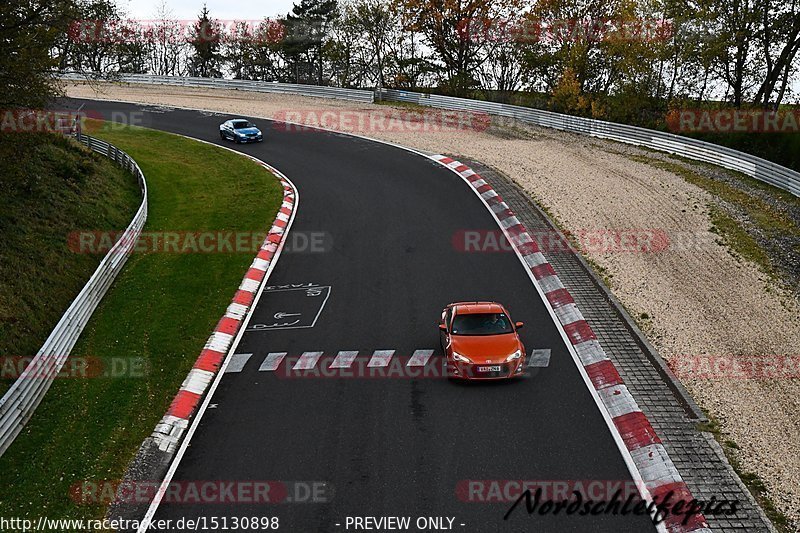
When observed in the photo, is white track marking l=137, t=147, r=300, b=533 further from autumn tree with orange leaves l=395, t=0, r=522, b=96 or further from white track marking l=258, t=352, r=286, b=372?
autumn tree with orange leaves l=395, t=0, r=522, b=96

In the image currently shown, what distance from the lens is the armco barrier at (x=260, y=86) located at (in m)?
48.1

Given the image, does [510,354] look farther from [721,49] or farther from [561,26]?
[561,26]

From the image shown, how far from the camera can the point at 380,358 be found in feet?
47.8

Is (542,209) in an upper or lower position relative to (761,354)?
upper

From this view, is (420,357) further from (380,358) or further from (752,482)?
(752,482)

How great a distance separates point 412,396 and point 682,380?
550 centimetres

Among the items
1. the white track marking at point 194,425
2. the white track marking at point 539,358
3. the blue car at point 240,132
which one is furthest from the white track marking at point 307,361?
the blue car at point 240,132

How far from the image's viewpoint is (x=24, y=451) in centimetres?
1195

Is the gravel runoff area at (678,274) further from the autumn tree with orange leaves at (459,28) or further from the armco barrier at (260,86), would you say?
the autumn tree with orange leaves at (459,28)

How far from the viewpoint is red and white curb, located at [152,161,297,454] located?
12406 mm

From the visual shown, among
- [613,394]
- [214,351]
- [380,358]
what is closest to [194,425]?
[214,351]

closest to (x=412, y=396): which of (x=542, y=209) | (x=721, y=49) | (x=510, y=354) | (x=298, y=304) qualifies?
(x=510, y=354)

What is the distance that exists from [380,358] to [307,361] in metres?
1.55

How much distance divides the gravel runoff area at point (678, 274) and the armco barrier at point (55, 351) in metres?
12.5
